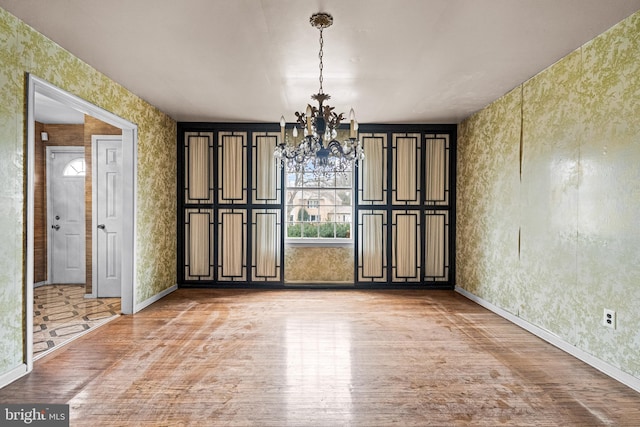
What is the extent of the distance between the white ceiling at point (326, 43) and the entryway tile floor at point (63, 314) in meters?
2.63

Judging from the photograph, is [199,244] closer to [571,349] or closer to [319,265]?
[319,265]

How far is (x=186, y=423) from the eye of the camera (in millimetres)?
1979

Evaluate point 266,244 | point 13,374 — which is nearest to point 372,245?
point 266,244

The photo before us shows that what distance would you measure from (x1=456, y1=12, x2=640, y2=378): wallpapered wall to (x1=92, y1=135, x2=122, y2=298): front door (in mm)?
5018

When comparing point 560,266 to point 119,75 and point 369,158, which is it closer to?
point 369,158

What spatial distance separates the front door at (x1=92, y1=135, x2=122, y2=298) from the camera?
466cm

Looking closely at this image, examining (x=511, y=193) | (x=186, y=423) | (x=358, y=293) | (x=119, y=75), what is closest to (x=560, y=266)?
(x=511, y=193)

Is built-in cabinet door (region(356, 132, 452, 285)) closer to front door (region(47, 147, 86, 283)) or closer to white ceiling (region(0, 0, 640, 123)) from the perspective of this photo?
white ceiling (region(0, 0, 640, 123))

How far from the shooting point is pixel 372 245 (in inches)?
210

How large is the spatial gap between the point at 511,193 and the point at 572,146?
3.15 feet

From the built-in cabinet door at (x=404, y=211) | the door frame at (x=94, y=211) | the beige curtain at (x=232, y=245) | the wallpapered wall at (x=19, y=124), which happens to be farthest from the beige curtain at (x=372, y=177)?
the door frame at (x=94, y=211)

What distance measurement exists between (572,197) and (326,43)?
249 cm

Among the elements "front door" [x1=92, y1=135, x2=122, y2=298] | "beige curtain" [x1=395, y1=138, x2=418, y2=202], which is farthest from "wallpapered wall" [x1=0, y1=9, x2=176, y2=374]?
"beige curtain" [x1=395, y1=138, x2=418, y2=202]

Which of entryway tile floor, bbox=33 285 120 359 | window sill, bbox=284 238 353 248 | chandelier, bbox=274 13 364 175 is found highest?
chandelier, bbox=274 13 364 175
